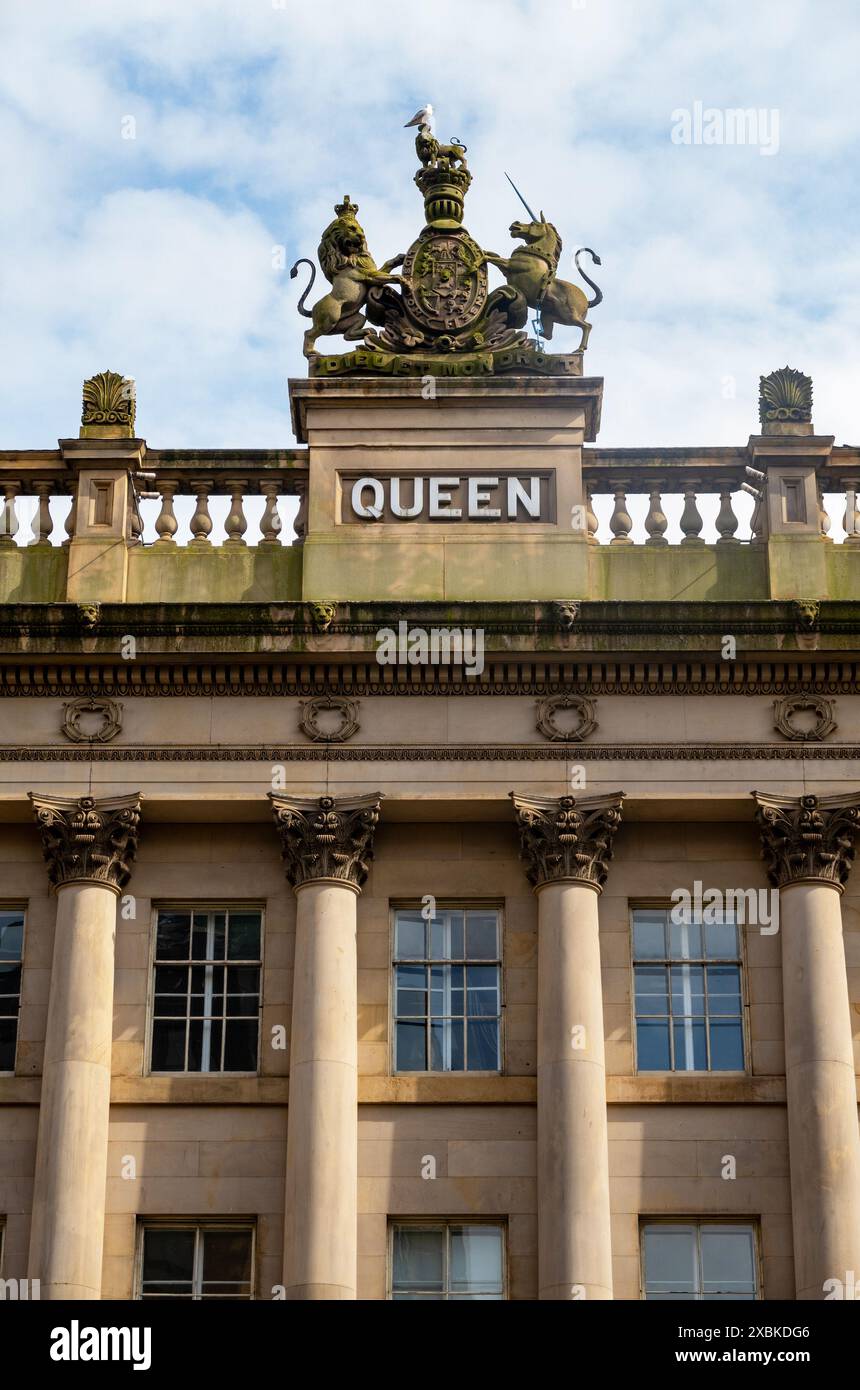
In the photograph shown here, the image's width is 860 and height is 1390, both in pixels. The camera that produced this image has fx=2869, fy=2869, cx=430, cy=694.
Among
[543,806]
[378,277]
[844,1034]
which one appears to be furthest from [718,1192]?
[378,277]

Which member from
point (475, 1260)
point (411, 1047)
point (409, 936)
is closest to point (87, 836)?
point (409, 936)

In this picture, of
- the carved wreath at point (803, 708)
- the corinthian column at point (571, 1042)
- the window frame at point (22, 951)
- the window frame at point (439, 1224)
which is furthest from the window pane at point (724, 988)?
the window frame at point (22, 951)

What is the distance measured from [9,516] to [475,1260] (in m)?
10.8

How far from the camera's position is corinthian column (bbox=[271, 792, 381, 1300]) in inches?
1202

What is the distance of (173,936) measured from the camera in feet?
108

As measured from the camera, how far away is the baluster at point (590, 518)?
3475 centimetres

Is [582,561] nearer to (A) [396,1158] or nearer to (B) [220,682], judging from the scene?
(B) [220,682]

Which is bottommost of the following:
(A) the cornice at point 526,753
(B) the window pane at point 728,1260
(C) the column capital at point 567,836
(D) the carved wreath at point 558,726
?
(B) the window pane at point 728,1260

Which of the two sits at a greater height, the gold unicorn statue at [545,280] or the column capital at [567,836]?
the gold unicorn statue at [545,280]

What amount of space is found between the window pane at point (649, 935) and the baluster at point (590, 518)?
15.5ft

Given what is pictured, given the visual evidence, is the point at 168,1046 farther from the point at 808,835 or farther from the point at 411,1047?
the point at 808,835

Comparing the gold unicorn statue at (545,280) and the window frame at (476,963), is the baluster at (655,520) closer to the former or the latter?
the gold unicorn statue at (545,280)

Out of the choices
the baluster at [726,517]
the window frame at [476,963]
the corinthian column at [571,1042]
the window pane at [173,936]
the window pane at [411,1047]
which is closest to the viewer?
the corinthian column at [571,1042]
